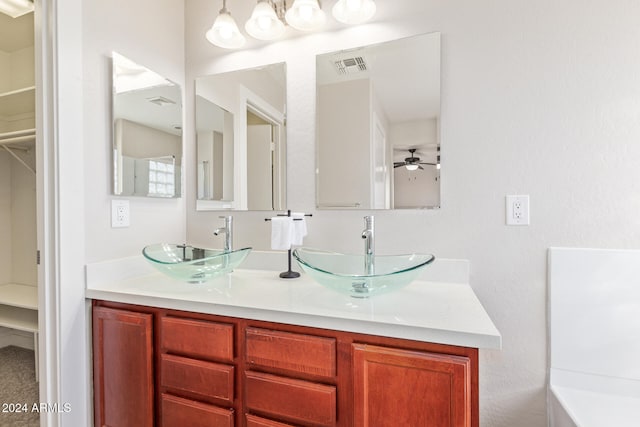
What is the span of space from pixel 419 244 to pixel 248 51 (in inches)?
55.6

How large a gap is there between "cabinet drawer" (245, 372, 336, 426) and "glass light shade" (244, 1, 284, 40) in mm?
1576

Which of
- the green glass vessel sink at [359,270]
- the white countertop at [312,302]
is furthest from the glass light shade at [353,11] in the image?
the white countertop at [312,302]

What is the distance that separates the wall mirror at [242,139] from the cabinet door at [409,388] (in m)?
0.96

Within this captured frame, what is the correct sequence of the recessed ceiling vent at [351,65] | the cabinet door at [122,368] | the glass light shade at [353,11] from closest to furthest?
1. the cabinet door at [122,368]
2. the glass light shade at [353,11]
3. the recessed ceiling vent at [351,65]

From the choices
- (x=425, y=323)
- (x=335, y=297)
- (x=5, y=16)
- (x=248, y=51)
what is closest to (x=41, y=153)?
(x=248, y=51)

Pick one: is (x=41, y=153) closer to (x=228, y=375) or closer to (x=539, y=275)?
(x=228, y=375)

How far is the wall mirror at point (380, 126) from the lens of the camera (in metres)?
1.41

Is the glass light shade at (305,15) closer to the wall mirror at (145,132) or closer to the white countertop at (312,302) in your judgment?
the wall mirror at (145,132)

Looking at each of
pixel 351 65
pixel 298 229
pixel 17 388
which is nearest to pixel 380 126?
pixel 351 65

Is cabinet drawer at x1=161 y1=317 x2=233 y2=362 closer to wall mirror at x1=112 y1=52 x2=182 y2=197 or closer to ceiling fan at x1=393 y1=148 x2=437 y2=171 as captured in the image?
wall mirror at x1=112 y1=52 x2=182 y2=197

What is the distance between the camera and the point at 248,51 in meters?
1.72

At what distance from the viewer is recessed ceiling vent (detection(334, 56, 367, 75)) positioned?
1505 mm

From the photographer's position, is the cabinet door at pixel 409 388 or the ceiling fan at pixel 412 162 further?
the ceiling fan at pixel 412 162

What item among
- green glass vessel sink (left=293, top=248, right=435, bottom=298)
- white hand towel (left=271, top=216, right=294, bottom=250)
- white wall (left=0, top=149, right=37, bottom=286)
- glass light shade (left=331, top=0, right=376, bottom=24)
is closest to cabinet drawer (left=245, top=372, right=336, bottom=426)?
green glass vessel sink (left=293, top=248, right=435, bottom=298)
